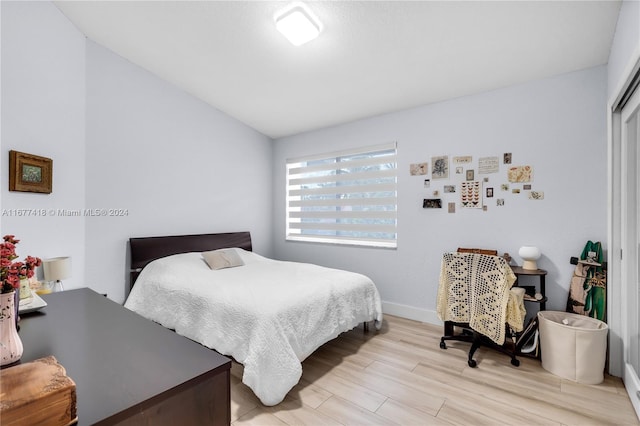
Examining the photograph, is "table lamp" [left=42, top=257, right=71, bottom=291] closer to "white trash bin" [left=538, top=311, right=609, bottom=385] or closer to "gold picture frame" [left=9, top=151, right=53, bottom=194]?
"gold picture frame" [left=9, top=151, right=53, bottom=194]

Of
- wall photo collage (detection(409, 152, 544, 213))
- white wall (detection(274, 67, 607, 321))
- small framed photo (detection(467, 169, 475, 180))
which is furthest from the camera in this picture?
small framed photo (detection(467, 169, 475, 180))

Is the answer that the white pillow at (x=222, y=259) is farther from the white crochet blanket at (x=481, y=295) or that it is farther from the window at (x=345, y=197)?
the white crochet blanket at (x=481, y=295)

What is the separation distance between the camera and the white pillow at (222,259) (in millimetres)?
3195

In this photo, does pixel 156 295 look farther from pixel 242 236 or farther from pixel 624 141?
pixel 624 141

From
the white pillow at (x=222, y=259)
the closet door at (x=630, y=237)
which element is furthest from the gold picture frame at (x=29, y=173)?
the closet door at (x=630, y=237)

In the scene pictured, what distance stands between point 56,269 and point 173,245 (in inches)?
44.5

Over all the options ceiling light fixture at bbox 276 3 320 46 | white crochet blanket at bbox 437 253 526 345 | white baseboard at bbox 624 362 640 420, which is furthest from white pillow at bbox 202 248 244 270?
white baseboard at bbox 624 362 640 420

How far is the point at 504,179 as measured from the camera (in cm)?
285

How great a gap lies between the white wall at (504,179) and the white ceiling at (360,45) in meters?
0.20

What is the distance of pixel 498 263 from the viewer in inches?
90.5

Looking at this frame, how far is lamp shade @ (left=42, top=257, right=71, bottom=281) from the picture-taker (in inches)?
89.6

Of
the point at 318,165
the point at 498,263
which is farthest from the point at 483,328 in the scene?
the point at 318,165

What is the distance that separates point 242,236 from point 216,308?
2.00 m

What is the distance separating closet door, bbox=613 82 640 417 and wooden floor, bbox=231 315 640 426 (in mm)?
285
